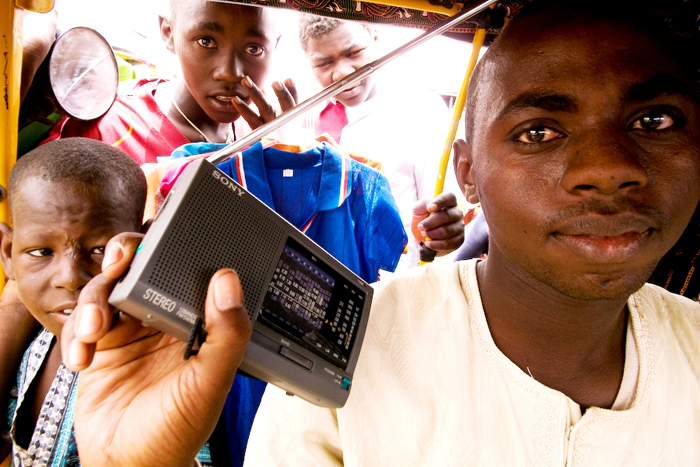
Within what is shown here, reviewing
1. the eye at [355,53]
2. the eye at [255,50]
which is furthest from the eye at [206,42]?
the eye at [355,53]

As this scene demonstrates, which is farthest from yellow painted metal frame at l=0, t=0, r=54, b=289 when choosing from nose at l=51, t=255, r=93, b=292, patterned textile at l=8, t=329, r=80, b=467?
patterned textile at l=8, t=329, r=80, b=467

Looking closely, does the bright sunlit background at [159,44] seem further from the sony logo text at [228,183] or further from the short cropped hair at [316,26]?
the sony logo text at [228,183]

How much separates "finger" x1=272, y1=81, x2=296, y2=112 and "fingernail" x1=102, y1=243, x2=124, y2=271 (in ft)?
3.44

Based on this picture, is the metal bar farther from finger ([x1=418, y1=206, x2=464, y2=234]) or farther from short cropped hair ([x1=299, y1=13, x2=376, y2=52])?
short cropped hair ([x1=299, y1=13, x2=376, y2=52])

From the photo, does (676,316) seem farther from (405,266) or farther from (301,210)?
(405,266)

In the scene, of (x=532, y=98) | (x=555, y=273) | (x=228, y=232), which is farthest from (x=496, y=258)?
(x=228, y=232)

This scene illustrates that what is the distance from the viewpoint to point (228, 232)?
0.75 m

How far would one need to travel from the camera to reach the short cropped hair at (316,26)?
2.29 metres

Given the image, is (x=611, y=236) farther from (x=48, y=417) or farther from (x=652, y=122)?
(x=48, y=417)

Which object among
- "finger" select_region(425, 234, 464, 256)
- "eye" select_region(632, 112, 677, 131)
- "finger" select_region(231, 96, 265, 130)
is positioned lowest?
"finger" select_region(425, 234, 464, 256)

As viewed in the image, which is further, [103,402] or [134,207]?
[134,207]

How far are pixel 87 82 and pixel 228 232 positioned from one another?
1.19 meters

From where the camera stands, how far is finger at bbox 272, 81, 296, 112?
163 centimetres

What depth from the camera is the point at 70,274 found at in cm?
111
